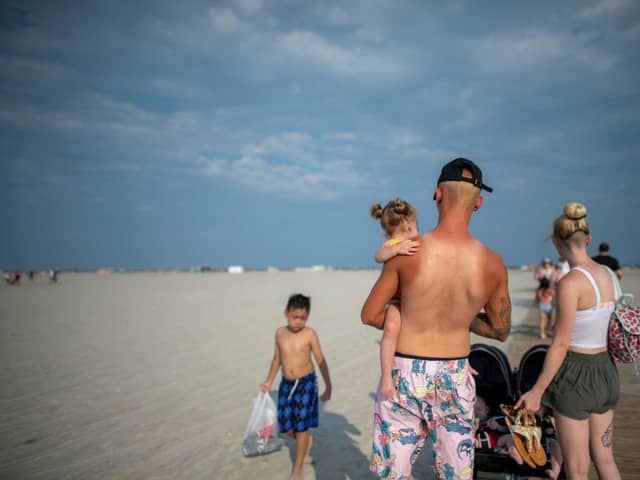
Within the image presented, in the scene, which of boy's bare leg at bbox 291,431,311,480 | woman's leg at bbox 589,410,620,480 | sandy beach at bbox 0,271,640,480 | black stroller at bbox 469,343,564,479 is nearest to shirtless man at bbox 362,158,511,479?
woman's leg at bbox 589,410,620,480

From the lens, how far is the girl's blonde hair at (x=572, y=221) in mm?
2586

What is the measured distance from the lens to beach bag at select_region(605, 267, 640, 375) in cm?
250

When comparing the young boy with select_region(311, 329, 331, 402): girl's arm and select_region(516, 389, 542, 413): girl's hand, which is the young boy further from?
select_region(516, 389, 542, 413): girl's hand

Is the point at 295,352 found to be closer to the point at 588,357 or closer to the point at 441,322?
the point at 441,322

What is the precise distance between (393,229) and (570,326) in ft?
3.89

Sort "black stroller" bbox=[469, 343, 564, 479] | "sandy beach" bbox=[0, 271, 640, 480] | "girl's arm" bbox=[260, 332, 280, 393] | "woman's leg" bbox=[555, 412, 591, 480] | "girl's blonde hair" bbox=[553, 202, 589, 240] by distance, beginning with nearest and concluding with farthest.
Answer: "woman's leg" bbox=[555, 412, 591, 480], "girl's blonde hair" bbox=[553, 202, 589, 240], "black stroller" bbox=[469, 343, 564, 479], "girl's arm" bbox=[260, 332, 280, 393], "sandy beach" bbox=[0, 271, 640, 480]

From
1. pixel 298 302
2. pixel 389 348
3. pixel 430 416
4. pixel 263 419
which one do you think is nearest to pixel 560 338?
pixel 430 416

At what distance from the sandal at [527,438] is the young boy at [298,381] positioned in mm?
1688

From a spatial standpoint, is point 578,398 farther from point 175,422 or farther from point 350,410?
point 175,422

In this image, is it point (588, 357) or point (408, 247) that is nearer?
point (408, 247)

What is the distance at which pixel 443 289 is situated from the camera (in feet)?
7.15

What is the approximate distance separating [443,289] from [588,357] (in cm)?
113

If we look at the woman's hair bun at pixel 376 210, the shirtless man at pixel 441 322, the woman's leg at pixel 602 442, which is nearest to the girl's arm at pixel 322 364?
the woman's hair bun at pixel 376 210

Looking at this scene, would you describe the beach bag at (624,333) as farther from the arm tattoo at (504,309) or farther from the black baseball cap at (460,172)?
the black baseball cap at (460,172)
